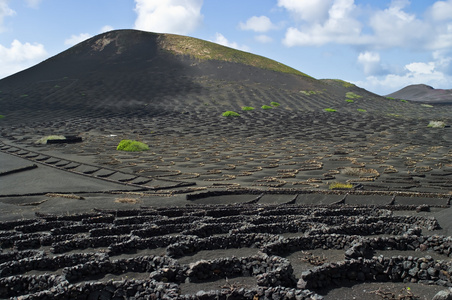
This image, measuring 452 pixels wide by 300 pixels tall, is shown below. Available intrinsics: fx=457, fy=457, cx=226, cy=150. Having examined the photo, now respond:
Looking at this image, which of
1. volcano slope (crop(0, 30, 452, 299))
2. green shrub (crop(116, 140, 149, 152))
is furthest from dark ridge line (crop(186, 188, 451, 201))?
green shrub (crop(116, 140, 149, 152))

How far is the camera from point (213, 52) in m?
105

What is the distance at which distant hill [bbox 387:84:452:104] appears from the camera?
406 ft

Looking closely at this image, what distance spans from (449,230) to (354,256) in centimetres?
465

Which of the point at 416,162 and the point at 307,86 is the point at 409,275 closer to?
the point at 416,162

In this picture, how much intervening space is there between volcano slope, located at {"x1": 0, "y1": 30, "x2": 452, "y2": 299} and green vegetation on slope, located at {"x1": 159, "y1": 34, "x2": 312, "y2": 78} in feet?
95.7

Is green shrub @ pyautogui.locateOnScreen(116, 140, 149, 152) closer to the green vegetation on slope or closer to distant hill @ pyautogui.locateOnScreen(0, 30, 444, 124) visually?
distant hill @ pyautogui.locateOnScreen(0, 30, 444, 124)

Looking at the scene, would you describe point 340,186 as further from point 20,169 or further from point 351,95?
point 351,95

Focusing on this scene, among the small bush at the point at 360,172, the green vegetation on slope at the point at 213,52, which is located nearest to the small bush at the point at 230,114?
the green vegetation on slope at the point at 213,52

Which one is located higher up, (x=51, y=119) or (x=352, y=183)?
(x=51, y=119)

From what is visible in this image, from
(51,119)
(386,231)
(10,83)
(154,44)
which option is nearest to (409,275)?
(386,231)

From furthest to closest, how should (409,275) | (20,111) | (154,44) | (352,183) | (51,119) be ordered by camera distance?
(154,44)
(20,111)
(51,119)
(352,183)
(409,275)

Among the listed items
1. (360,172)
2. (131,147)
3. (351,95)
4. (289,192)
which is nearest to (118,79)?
(351,95)

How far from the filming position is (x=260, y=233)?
1451 cm

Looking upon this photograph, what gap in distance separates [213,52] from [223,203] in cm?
8640
